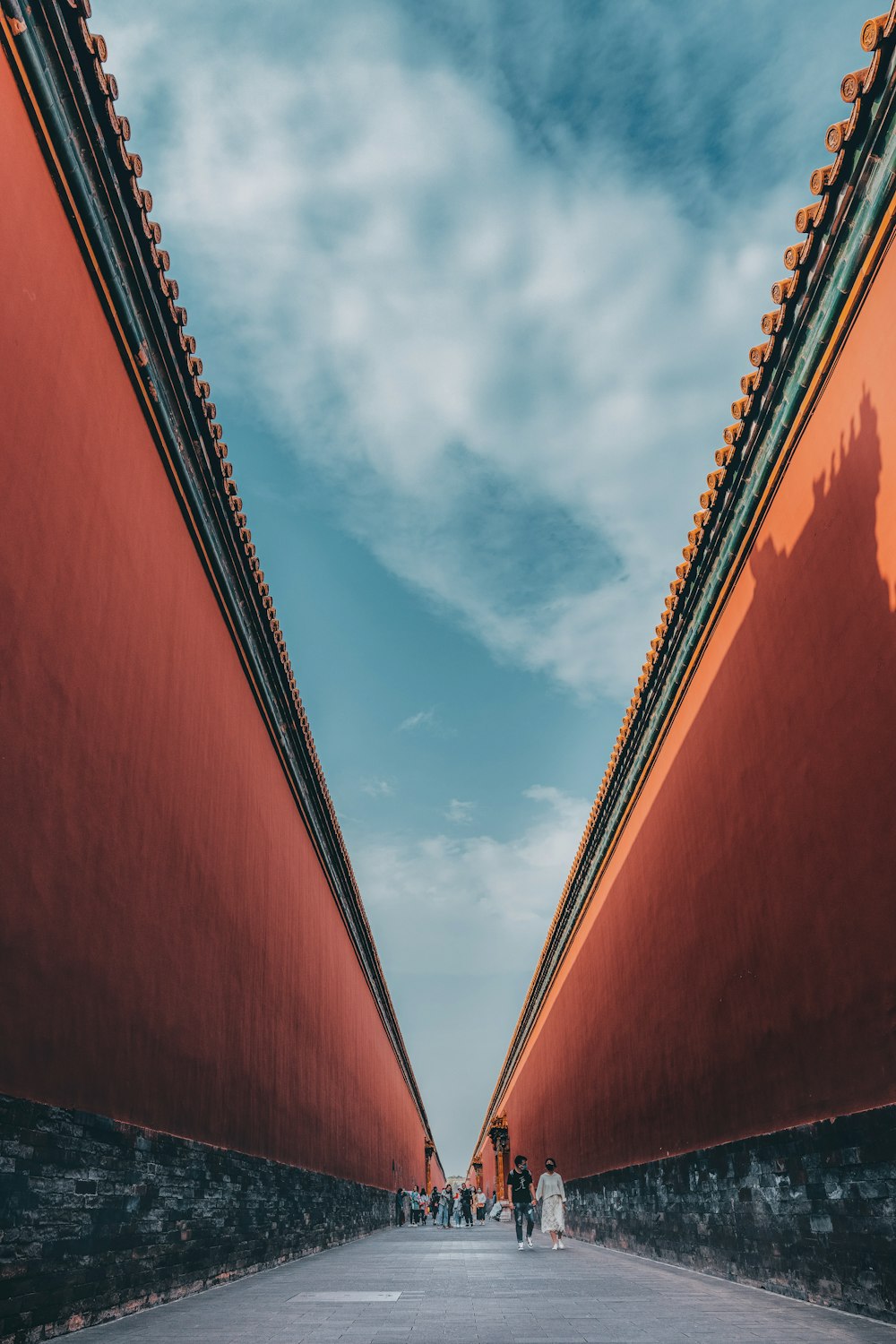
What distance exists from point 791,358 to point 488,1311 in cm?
631

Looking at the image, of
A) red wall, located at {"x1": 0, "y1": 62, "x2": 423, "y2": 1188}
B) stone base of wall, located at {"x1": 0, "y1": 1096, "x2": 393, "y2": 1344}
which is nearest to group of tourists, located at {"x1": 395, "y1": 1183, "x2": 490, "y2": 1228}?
red wall, located at {"x1": 0, "y1": 62, "x2": 423, "y2": 1188}

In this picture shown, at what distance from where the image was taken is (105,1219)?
502 centimetres

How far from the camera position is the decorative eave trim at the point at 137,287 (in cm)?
472

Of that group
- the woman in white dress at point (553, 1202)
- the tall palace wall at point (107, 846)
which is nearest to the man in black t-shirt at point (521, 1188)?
the woman in white dress at point (553, 1202)

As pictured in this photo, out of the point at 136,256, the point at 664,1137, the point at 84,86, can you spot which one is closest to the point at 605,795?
the point at 664,1137

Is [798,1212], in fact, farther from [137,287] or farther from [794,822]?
[137,287]

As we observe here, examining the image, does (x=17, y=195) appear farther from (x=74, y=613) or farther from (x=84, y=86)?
(x=74, y=613)

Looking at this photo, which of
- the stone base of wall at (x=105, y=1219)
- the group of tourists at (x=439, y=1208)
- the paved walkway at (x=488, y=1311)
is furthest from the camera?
the group of tourists at (x=439, y=1208)

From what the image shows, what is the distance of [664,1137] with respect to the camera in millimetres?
9727

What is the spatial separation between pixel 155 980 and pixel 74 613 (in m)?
2.48

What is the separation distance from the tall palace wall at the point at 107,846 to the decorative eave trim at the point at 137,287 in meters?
0.13

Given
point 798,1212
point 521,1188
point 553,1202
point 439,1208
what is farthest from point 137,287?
point 439,1208

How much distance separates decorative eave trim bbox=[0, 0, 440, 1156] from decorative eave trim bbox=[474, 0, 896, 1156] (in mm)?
3760

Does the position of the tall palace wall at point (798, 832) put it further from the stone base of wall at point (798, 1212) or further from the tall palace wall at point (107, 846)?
the tall palace wall at point (107, 846)
